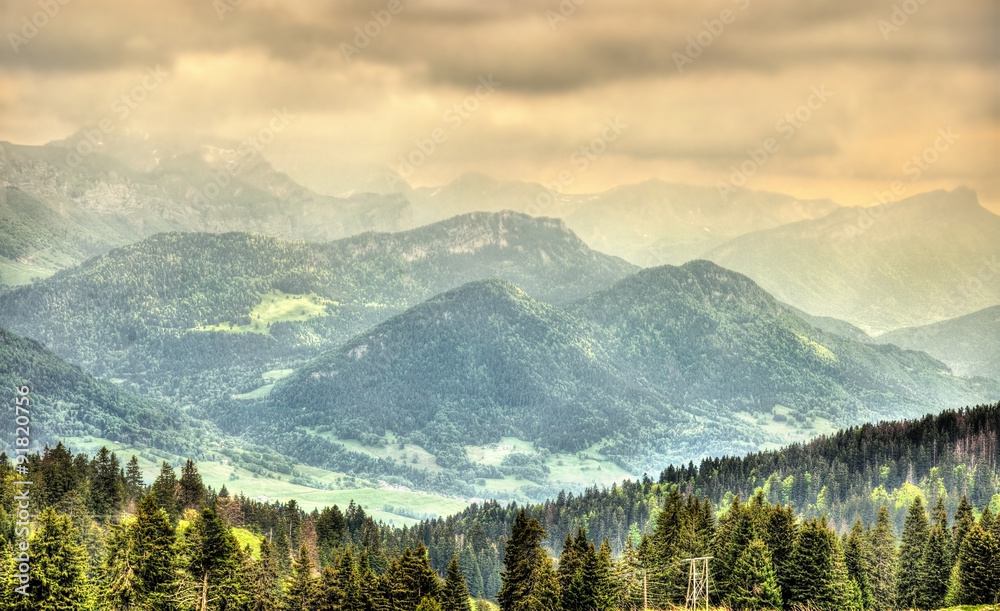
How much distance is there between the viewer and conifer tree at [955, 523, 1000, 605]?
13388cm

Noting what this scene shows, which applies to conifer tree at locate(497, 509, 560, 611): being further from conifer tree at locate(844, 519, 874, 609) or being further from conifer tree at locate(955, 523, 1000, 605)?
conifer tree at locate(955, 523, 1000, 605)

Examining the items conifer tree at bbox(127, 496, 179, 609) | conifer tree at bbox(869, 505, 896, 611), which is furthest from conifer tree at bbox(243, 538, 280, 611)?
conifer tree at bbox(869, 505, 896, 611)

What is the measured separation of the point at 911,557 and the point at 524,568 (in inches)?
2158

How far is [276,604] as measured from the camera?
13712cm

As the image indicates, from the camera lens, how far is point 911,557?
504 ft

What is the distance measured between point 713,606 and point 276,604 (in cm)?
5071

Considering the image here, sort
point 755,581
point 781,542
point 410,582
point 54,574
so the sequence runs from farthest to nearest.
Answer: point 781,542 < point 755,581 < point 410,582 < point 54,574

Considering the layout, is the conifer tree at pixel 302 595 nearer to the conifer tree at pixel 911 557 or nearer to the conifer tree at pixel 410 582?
the conifer tree at pixel 410 582

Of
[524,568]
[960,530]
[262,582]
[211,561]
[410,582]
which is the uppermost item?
[960,530]

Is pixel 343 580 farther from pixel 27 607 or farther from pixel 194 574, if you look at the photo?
pixel 27 607

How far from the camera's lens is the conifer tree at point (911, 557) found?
5906 inches

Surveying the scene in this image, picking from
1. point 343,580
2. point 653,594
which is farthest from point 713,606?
point 343,580

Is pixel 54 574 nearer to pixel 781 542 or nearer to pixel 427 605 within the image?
pixel 427 605

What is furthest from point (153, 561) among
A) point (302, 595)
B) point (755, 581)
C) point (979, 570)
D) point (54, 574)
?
point (979, 570)
